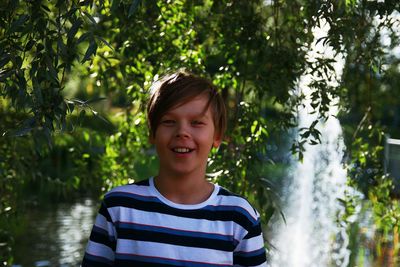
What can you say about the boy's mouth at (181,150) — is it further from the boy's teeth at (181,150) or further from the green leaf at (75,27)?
the green leaf at (75,27)

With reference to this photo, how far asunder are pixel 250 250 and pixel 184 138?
0.99ft

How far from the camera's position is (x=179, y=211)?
1.98 meters

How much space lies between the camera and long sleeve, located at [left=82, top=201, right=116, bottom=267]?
2.01m

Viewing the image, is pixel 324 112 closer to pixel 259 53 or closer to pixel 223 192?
pixel 259 53

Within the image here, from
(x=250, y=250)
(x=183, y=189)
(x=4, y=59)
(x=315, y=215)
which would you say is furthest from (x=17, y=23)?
(x=315, y=215)

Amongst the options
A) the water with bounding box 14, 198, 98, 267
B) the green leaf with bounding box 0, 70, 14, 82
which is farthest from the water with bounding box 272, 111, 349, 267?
the green leaf with bounding box 0, 70, 14, 82

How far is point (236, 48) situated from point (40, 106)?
1.91 metres

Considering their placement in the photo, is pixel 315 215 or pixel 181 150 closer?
pixel 181 150

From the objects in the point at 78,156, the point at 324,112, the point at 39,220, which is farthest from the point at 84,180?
the point at 39,220

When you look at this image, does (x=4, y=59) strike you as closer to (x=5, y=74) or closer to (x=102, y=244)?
(x=5, y=74)

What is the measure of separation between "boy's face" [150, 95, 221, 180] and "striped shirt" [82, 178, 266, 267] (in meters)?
0.07

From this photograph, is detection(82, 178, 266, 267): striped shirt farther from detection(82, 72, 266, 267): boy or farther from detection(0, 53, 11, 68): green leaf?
detection(0, 53, 11, 68): green leaf

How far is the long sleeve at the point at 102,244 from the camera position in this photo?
2.01 metres

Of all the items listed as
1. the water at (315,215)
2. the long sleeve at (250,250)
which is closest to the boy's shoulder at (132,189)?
the long sleeve at (250,250)
